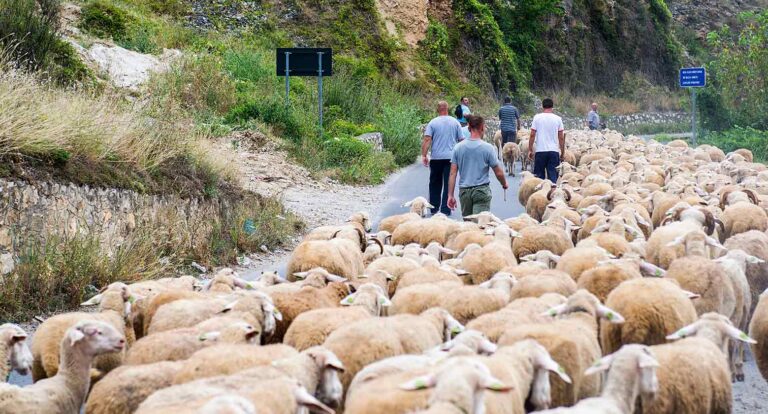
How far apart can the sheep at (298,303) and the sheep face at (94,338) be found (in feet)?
4.69

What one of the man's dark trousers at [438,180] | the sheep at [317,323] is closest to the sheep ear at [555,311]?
the sheep at [317,323]

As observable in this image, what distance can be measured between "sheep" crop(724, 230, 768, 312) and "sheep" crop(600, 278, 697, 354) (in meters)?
3.01

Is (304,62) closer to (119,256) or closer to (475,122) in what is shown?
(475,122)

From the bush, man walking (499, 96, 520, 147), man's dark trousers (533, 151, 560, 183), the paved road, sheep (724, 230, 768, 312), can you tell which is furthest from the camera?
man walking (499, 96, 520, 147)

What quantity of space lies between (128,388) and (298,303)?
2.34 meters

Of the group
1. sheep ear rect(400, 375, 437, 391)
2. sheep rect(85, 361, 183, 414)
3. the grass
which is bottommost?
the grass

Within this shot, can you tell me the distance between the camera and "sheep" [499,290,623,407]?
7168 millimetres

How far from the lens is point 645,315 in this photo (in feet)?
25.8

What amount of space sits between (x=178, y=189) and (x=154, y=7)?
1094 inches

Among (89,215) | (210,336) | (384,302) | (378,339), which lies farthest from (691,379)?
(89,215)

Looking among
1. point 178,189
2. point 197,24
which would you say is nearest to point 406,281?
point 178,189

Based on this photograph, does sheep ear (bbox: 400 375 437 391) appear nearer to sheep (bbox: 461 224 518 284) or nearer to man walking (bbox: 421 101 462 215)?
sheep (bbox: 461 224 518 284)

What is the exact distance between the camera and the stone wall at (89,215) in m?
11.7

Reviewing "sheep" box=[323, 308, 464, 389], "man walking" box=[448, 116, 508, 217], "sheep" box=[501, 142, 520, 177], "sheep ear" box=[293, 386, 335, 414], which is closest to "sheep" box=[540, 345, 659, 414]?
"sheep" box=[323, 308, 464, 389]
